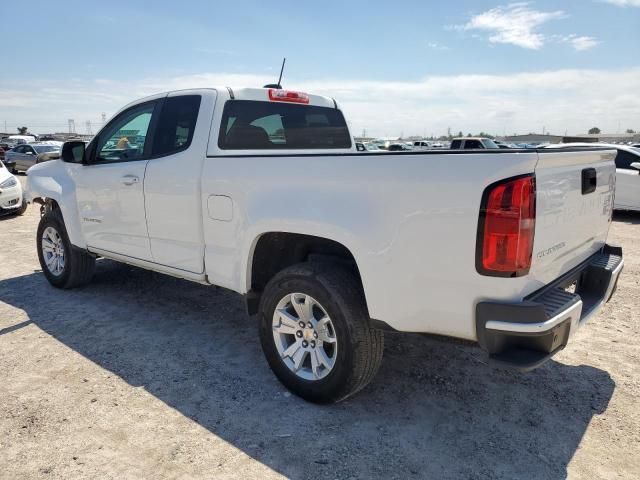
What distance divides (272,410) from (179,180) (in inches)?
70.4

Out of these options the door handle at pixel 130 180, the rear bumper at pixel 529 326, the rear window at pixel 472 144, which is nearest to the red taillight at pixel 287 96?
the door handle at pixel 130 180

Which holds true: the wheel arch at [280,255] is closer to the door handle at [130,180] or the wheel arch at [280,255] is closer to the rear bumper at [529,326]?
the rear bumper at [529,326]

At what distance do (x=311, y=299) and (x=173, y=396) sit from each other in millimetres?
1144

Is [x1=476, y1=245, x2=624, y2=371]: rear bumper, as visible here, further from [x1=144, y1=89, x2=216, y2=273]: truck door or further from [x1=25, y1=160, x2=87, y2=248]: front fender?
[x1=25, y1=160, x2=87, y2=248]: front fender

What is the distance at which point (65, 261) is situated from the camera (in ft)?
17.5

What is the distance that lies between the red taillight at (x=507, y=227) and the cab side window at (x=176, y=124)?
95.1 inches

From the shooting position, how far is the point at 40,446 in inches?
106

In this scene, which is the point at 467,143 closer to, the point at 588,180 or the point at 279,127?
the point at 279,127

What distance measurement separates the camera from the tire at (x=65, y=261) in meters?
5.28

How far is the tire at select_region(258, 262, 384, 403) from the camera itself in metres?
2.82

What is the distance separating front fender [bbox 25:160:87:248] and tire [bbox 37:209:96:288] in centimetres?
19

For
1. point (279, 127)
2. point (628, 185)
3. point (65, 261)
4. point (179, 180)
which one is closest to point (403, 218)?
point (179, 180)

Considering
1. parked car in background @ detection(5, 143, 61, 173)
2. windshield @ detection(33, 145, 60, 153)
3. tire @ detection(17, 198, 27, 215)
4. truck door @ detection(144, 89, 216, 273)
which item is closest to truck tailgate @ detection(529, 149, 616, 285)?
truck door @ detection(144, 89, 216, 273)

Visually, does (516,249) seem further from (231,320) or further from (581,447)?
(231,320)
